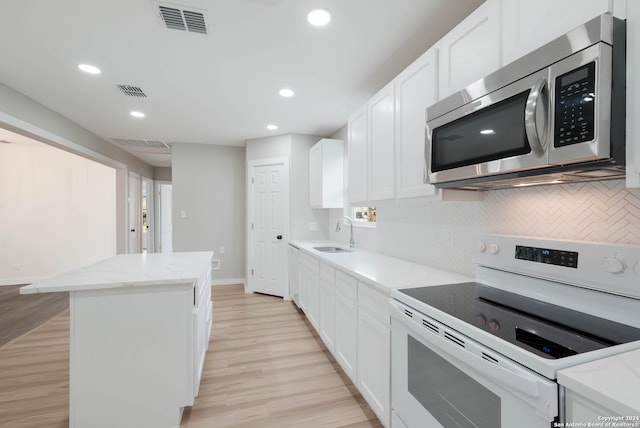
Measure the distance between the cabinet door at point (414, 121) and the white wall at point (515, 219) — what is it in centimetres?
15

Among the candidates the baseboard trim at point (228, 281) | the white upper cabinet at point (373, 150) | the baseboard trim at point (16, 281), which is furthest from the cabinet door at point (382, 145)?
the baseboard trim at point (16, 281)

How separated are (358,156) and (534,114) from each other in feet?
5.54

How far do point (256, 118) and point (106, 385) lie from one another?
3080 millimetres

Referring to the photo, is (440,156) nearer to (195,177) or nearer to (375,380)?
(375,380)

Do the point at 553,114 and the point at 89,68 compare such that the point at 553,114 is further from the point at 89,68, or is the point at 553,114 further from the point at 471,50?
the point at 89,68

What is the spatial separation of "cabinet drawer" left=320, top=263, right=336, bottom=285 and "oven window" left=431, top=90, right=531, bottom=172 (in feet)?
4.04

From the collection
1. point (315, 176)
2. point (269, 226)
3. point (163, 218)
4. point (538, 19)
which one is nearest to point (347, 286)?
point (538, 19)

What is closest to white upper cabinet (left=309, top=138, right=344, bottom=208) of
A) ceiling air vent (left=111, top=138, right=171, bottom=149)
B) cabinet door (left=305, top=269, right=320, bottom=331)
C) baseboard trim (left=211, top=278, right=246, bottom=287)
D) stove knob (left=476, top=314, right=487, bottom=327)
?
cabinet door (left=305, top=269, right=320, bottom=331)

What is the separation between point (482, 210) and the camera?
5.72 ft

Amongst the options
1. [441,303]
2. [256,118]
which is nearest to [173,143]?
[256,118]

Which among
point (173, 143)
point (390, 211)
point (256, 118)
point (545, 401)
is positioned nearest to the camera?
point (545, 401)

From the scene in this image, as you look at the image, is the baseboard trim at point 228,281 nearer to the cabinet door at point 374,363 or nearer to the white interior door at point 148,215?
the white interior door at point 148,215

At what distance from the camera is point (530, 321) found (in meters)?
1.07

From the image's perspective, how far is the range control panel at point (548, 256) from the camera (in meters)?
1.12
